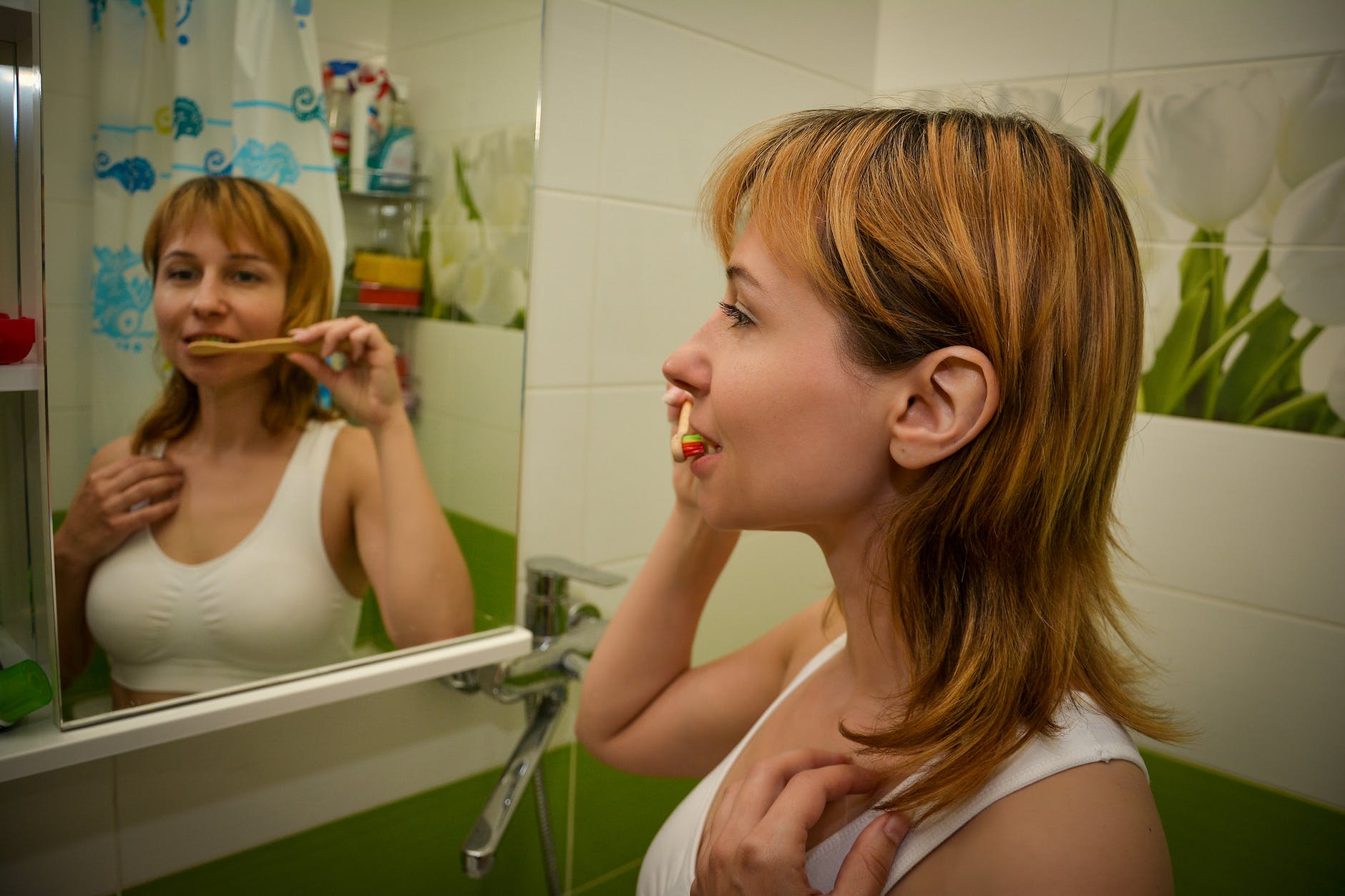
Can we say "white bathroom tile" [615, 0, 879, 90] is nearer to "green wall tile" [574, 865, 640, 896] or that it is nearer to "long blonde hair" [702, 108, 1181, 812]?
"long blonde hair" [702, 108, 1181, 812]

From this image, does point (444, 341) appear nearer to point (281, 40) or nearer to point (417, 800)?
point (281, 40)

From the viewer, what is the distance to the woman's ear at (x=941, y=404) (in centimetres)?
64

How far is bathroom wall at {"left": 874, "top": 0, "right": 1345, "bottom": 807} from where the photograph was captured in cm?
122

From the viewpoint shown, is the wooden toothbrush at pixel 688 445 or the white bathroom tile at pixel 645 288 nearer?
the wooden toothbrush at pixel 688 445

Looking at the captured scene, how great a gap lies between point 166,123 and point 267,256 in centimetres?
14

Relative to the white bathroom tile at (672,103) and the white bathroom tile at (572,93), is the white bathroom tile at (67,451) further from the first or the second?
the white bathroom tile at (672,103)

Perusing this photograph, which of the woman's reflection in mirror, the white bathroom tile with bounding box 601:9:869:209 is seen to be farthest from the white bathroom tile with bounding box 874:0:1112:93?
the woman's reflection in mirror

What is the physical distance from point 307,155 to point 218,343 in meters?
0.21

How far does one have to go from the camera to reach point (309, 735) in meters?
1.08

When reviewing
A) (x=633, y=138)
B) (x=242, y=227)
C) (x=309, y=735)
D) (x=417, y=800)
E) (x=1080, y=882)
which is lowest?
(x=417, y=800)

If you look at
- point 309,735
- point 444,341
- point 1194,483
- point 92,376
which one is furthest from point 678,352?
point 1194,483

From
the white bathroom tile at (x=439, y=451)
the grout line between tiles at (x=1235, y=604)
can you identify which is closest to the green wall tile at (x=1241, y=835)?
the grout line between tiles at (x=1235, y=604)

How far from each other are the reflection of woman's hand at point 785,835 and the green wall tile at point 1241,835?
81cm

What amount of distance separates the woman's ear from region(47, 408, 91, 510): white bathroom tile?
71 centimetres
